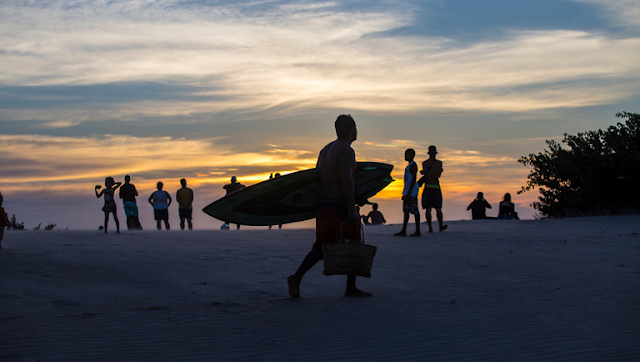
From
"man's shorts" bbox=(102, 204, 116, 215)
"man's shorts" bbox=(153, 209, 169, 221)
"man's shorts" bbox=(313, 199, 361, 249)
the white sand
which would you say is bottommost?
the white sand

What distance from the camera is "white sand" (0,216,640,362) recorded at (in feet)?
15.4

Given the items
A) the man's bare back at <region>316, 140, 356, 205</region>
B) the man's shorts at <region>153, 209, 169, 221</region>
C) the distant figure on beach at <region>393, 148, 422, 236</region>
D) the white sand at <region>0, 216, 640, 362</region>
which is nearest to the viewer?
the white sand at <region>0, 216, 640, 362</region>

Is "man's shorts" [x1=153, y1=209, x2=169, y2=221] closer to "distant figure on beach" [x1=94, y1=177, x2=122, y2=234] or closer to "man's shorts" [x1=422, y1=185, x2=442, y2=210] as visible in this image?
"distant figure on beach" [x1=94, y1=177, x2=122, y2=234]

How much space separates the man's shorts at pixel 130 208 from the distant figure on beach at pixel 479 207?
11646 mm

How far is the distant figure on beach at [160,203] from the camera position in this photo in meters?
18.0

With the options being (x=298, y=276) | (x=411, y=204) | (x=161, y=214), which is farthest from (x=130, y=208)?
(x=298, y=276)

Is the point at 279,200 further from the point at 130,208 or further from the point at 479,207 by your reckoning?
the point at 479,207

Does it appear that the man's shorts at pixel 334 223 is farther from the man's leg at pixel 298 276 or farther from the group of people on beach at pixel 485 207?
the group of people on beach at pixel 485 207

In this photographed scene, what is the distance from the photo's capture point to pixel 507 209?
70.6 ft

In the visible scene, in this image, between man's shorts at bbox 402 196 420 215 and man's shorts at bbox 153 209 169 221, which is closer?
man's shorts at bbox 402 196 420 215

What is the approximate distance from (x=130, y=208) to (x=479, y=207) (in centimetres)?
1205

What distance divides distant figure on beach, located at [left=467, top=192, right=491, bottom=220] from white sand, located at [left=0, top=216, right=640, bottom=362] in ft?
30.2

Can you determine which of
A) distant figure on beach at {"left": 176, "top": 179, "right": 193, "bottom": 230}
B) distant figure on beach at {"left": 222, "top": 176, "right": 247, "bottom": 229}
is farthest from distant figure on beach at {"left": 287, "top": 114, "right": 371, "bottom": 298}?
distant figure on beach at {"left": 176, "top": 179, "right": 193, "bottom": 230}

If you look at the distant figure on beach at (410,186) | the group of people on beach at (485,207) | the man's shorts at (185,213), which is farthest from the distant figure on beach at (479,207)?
the man's shorts at (185,213)
